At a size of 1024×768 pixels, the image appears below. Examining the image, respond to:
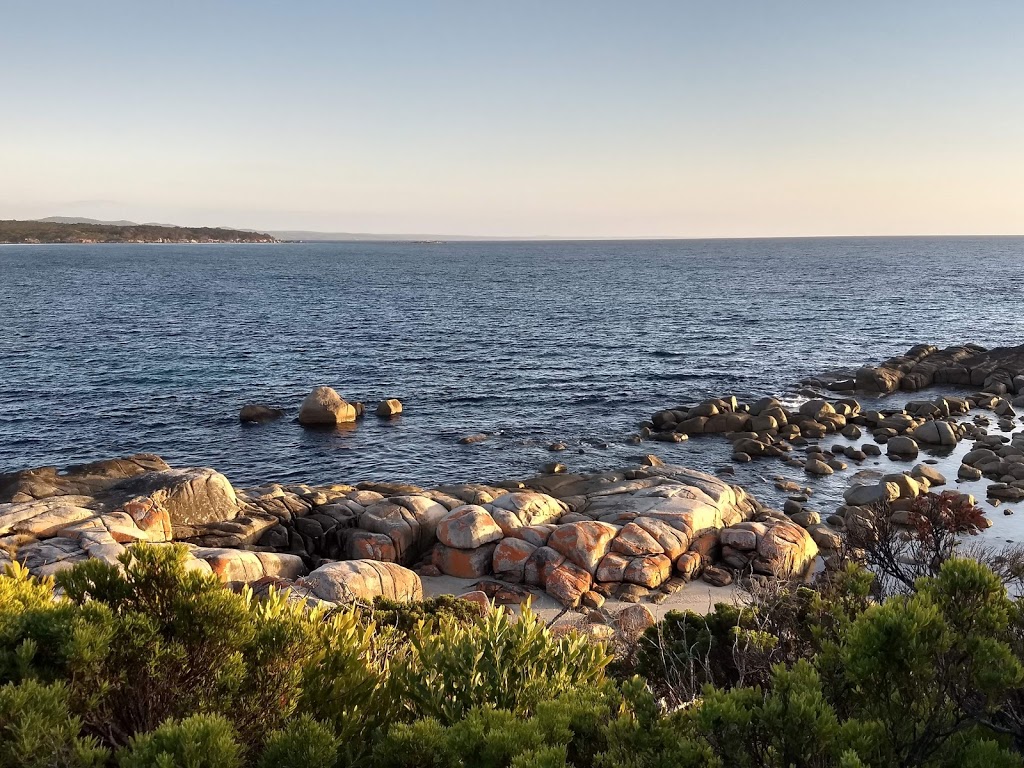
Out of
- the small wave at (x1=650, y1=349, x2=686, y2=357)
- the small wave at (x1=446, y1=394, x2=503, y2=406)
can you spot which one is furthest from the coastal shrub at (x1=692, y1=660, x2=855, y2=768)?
the small wave at (x1=650, y1=349, x2=686, y2=357)

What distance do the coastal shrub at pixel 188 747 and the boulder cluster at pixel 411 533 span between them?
12.5 m

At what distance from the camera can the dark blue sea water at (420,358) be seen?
35.8m

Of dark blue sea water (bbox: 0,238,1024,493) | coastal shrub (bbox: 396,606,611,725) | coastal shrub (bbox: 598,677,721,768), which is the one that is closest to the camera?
coastal shrub (bbox: 598,677,721,768)

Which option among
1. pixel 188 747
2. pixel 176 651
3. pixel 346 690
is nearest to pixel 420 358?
pixel 346 690

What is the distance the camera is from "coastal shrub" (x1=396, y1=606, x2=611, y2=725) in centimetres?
805

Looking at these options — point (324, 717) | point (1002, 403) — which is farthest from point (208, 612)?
point (1002, 403)

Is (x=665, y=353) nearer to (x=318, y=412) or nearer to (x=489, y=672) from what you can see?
(x=318, y=412)

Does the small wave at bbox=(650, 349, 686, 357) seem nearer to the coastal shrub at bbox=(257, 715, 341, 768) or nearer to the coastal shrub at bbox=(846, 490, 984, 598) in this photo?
the coastal shrub at bbox=(846, 490, 984, 598)

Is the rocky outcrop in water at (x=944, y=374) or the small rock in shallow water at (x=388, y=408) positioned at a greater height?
the rocky outcrop in water at (x=944, y=374)

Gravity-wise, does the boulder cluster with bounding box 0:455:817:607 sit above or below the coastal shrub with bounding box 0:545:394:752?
below

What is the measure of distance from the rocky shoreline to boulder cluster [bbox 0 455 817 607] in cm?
5

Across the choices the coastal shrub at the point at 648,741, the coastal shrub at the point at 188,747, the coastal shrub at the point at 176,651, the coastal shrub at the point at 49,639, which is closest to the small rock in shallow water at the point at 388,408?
the coastal shrub at the point at 176,651

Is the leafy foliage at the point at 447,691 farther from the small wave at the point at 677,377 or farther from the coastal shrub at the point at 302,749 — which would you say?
the small wave at the point at 677,377

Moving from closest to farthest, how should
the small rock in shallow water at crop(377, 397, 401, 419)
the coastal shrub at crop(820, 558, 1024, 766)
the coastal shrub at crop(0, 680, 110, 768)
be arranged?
the coastal shrub at crop(820, 558, 1024, 766), the coastal shrub at crop(0, 680, 110, 768), the small rock in shallow water at crop(377, 397, 401, 419)
